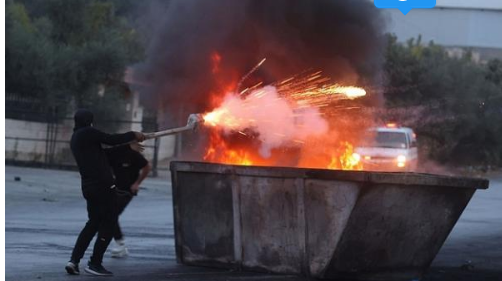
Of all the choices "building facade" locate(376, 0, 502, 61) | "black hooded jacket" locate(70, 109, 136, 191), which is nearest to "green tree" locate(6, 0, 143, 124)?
"building facade" locate(376, 0, 502, 61)

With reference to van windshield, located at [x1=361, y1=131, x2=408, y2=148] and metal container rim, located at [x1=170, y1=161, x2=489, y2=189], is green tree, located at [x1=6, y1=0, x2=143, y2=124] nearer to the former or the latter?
van windshield, located at [x1=361, y1=131, x2=408, y2=148]

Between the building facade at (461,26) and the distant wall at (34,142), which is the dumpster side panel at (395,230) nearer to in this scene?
the distant wall at (34,142)

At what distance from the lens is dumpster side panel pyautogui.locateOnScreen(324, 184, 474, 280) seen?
8.94m

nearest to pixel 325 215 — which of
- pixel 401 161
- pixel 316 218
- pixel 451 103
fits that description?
pixel 316 218

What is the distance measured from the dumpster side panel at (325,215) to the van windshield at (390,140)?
16891 mm

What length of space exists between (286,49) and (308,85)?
0.70 m

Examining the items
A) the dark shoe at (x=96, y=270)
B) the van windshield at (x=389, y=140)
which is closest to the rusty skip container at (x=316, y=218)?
the dark shoe at (x=96, y=270)

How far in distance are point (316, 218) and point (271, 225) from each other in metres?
0.56

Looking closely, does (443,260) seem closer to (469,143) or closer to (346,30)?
(346,30)

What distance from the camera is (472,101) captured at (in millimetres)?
32406

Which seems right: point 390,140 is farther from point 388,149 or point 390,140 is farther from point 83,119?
point 83,119

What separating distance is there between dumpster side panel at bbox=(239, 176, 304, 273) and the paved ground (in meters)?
0.17

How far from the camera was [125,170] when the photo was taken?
34.7 ft

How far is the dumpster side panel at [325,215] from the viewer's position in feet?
28.9
